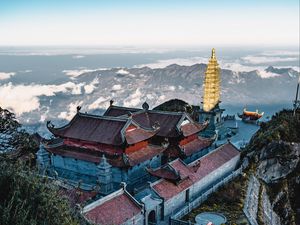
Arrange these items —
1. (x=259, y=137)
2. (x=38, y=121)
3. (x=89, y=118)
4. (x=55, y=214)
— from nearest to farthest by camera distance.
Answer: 1. (x=55, y=214)
2. (x=89, y=118)
3. (x=259, y=137)
4. (x=38, y=121)

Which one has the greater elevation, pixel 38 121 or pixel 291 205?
pixel 291 205

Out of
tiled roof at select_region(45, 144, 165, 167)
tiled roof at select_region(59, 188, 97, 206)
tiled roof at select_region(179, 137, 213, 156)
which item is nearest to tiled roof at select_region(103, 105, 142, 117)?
tiled roof at select_region(45, 144, 165, 167)

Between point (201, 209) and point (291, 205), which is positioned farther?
point (291, 205)

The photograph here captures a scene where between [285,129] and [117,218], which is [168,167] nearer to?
[117,218]

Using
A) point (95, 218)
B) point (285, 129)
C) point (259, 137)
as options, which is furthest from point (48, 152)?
point (285, 129)

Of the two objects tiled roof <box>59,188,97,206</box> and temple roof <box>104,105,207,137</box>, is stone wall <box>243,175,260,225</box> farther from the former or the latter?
tiled roof <box>59,188,97,206</box>

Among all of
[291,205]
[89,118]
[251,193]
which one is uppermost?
[89,118]

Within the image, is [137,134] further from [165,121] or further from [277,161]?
[277,161]

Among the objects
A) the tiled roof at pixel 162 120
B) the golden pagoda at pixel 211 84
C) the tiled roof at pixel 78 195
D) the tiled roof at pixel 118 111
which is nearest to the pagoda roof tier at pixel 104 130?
the tiled roof at pixel 162 120

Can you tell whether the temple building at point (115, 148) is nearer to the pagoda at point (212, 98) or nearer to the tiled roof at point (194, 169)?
the tiled roof at point (194, 169)
